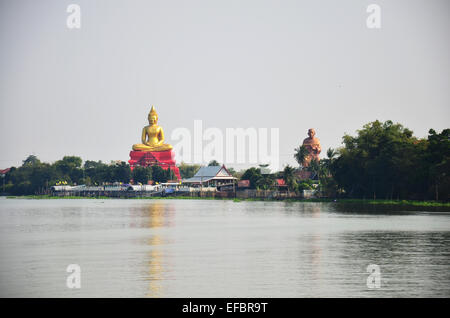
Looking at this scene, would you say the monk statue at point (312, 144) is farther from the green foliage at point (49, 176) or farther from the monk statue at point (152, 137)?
the green foliage at point (49, 176)

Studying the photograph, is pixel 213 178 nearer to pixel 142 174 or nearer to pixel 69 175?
pixel 142 174

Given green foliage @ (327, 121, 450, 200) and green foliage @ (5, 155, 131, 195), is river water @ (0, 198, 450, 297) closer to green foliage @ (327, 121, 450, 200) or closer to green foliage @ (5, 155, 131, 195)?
green foliage @ (327, 121, 450, 200)

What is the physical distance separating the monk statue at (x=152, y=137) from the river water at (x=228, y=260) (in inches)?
3232

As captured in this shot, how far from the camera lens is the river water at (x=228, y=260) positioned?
17.3 m

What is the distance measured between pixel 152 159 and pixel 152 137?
3.98 meters

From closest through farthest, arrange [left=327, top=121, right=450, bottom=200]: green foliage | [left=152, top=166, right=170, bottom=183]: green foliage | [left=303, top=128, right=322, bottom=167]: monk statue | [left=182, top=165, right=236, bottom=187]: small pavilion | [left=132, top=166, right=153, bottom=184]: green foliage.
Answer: [left=327, top=121, right=450, bottom=200]: green foliage < [left=182, top=165, right=236, bottom=187]: small pavilion < [left=132, top=166, right=153, bottom=184]: green foliage < [left=152, top=166, right=170, bottom=183]: green foliage < [left=303, top=128, right=322, bottom=167]: monk statue

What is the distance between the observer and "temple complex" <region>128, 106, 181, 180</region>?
120 meters

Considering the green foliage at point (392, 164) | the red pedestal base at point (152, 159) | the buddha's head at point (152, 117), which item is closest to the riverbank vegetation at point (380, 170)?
the green foliage at point (392, 164)

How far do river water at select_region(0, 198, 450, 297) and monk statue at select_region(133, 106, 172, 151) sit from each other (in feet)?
269

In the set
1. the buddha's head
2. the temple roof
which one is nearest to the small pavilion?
the temple roof

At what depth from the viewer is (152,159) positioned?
394 feet

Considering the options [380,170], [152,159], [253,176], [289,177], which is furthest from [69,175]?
[380,170]

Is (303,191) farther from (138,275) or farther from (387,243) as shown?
(138,275)
